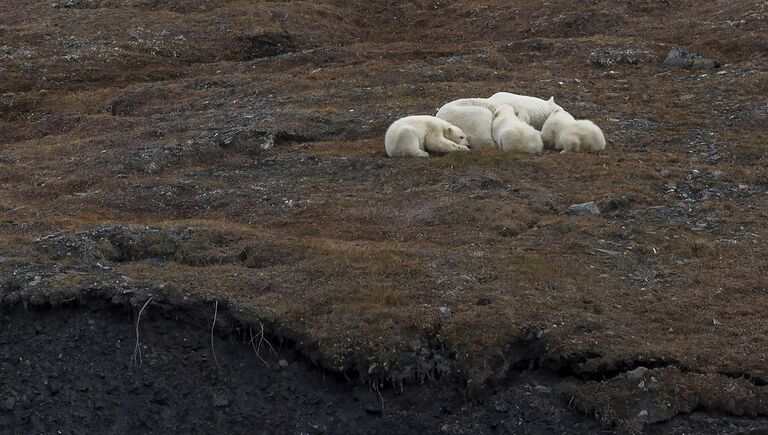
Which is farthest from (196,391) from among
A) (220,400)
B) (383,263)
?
(383,263)

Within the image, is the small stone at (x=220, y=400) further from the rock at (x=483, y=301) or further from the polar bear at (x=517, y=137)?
the polar bear at (x=517, y=137)

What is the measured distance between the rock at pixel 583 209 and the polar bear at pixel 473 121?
355 centimetres

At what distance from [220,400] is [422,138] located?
8225 millimetres

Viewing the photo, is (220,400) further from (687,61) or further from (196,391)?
(687,61)

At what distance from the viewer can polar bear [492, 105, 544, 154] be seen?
17969 millimetres

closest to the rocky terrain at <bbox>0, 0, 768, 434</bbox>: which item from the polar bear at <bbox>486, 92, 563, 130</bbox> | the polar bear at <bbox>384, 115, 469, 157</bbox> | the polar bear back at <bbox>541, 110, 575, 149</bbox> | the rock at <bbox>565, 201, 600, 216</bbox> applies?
the rock at <bbox>565, 201, 600, 216</bbox>

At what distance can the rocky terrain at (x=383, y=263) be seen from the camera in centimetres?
1078

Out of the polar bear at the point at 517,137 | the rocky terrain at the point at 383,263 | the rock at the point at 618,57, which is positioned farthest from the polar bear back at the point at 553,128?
the rock at the point at 618,57

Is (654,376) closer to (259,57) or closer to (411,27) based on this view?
(259,57)

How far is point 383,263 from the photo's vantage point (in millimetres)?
13078

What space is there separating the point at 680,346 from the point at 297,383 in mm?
4166

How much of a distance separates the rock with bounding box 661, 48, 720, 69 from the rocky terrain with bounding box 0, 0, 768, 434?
0.48ft

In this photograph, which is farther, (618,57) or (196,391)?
(618,57)

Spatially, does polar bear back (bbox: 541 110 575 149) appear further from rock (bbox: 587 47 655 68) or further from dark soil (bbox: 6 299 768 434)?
dark soil (bbox: 6 299 768 434)
